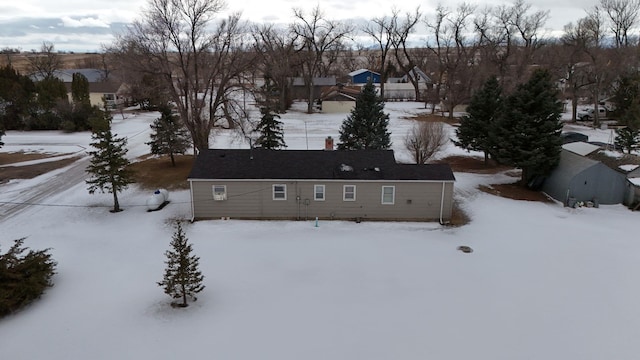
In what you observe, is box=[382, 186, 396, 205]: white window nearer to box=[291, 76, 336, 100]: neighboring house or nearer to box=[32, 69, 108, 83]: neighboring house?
Result: box=[291, 76, 336, 100]: neighboring house

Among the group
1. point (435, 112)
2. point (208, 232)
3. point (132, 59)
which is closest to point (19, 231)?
point (208, 232)

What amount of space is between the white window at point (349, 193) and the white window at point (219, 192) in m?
5.54

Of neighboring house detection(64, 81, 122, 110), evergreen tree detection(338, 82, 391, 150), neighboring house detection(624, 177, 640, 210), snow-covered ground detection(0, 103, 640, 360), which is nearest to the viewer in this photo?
snow-covered ground detection(0, 103, 640, 360)

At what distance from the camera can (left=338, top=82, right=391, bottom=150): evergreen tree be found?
2880 cm

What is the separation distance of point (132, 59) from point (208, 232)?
49.5ft

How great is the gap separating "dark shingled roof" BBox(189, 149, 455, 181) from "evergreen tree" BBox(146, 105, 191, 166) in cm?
1005

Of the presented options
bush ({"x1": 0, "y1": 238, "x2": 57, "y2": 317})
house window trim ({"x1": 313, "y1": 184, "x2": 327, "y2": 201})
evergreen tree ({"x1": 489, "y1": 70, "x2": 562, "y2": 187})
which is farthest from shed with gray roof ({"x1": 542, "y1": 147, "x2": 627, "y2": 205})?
bush ({"x1": 0, "y1": 238, "x2": 57, "y2": 317})

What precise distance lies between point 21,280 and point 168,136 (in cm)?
1783

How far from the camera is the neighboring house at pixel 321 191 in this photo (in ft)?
65.0

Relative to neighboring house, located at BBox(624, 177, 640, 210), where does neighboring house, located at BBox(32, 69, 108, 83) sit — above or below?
above

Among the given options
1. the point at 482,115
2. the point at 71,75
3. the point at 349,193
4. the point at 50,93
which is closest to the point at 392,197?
the point at 349,193

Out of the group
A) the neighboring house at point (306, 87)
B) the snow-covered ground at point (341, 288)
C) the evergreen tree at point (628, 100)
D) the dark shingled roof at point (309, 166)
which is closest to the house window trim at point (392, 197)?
the dark shingled roof at point (309, 166)

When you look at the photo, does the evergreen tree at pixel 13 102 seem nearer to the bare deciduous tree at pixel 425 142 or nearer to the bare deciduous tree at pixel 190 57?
the bare deciduous tree at pixel 190 57

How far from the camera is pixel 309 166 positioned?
20.4 m
